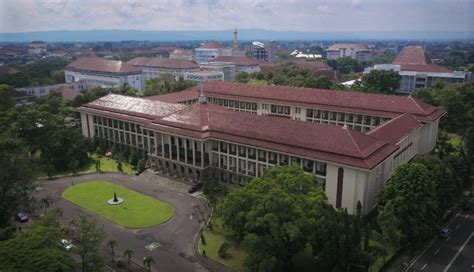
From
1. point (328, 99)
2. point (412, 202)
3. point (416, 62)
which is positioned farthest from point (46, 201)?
point (416, 62)

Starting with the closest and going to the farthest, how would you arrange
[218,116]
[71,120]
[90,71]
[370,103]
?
[218,116] < [370,103] < [71,120] < [90,71]

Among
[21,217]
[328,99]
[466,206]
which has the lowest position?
[21,217]

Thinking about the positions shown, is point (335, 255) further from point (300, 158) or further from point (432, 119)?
point (432, 119)

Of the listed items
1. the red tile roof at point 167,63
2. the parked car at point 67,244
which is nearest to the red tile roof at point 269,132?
the parked car at point 67,244

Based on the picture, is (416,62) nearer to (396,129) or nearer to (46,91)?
(396,129)

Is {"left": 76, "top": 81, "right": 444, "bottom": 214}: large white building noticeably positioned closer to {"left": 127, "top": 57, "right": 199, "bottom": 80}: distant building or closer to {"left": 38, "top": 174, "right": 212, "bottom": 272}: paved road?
{"left": 38, "top": 174, "right": 212, "bottom": 272}: paved road

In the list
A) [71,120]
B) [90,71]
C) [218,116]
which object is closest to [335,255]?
[218,116]
